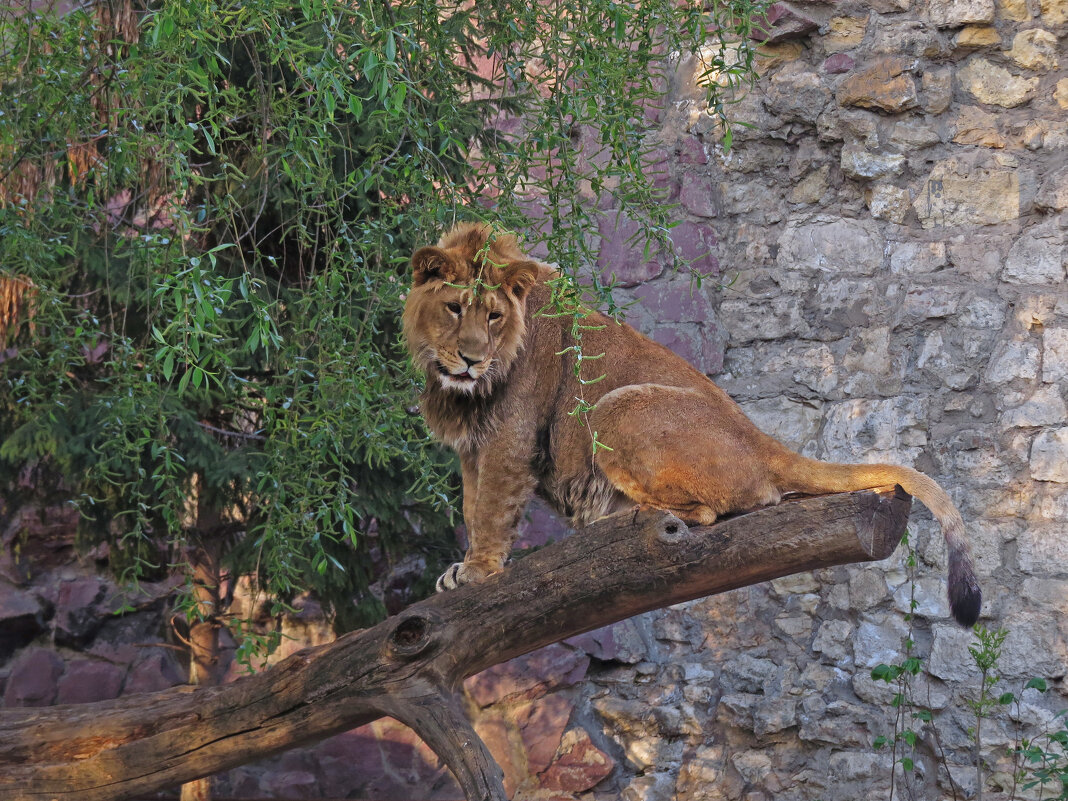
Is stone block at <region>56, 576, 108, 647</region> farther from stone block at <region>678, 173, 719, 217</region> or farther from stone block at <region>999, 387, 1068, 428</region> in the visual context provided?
stone block at <region>999, 387, 1068, 428</region>

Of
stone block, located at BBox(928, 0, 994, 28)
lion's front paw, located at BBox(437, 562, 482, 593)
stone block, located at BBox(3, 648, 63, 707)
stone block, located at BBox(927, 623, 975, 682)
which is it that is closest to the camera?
lion's front paw, located at BBox(437, 562, 482, 593)

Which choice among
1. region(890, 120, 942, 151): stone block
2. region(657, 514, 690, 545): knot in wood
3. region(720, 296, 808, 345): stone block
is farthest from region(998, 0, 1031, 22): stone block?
region(657, 514, 690, 545): knot in wood

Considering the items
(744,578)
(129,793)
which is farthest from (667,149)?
(129,793)

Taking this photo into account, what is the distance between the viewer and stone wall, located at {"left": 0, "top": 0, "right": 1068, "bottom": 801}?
16.2 feet

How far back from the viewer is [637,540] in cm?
309

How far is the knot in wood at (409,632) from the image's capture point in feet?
10.4

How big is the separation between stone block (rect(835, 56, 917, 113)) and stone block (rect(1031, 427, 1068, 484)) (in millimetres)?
1726

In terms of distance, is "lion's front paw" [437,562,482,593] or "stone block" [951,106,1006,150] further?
"stone block" [951,106,1006,150]

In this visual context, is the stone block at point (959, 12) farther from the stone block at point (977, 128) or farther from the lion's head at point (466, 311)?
the lion's head at point (466, 311)

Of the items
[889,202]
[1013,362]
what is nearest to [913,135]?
[889,202]

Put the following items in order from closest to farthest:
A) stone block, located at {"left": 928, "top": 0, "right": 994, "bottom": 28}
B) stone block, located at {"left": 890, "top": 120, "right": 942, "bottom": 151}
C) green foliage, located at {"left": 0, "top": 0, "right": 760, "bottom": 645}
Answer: green foliage, located at {"left": 0, "top": 0, "right": 760, "bottom": 645} < stone block, located at {"left": 928, "top": 0, "right": 994, "bottom": 28} < stone block, located at {"left": 890, "top": 120, "right": 942, "bottom": 151}

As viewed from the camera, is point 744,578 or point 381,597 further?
point 381,597

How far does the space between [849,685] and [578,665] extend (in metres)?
1.27

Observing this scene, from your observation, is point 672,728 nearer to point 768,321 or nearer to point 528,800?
point 528,800
